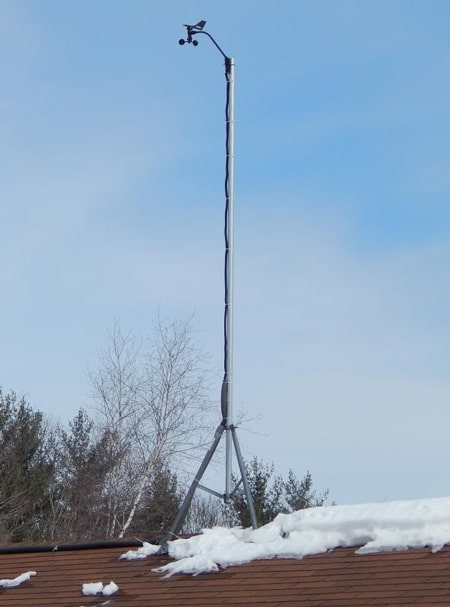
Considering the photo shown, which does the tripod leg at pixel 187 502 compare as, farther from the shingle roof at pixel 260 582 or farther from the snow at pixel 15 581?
the snow at pixel 15 581

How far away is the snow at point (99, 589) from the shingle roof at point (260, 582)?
2.4 inches

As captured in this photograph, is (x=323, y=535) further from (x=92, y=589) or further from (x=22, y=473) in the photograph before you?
(x=22, y=473)

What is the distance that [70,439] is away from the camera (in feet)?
118

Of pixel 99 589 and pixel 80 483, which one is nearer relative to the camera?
pixel 99 589

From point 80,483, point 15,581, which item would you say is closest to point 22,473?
point 80,483

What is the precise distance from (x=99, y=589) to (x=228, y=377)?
252 centimetres

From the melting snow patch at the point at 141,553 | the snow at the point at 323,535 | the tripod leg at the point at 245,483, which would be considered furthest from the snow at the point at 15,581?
the tripod leg at the point at 245,483

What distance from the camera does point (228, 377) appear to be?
11.2 meters

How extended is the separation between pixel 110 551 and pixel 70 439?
2505 centimetres

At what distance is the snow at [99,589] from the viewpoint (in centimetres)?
964

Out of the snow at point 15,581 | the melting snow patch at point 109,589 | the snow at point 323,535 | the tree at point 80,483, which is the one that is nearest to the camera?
the snow at point 323,535

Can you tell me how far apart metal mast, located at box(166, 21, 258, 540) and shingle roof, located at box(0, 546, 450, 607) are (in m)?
0.83

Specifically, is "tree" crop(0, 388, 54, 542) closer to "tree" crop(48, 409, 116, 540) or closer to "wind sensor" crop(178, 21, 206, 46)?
"tree" crop(48, 409, 116, 540)

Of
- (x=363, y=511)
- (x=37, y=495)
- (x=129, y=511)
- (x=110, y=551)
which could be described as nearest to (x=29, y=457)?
(x=37, y=495)
